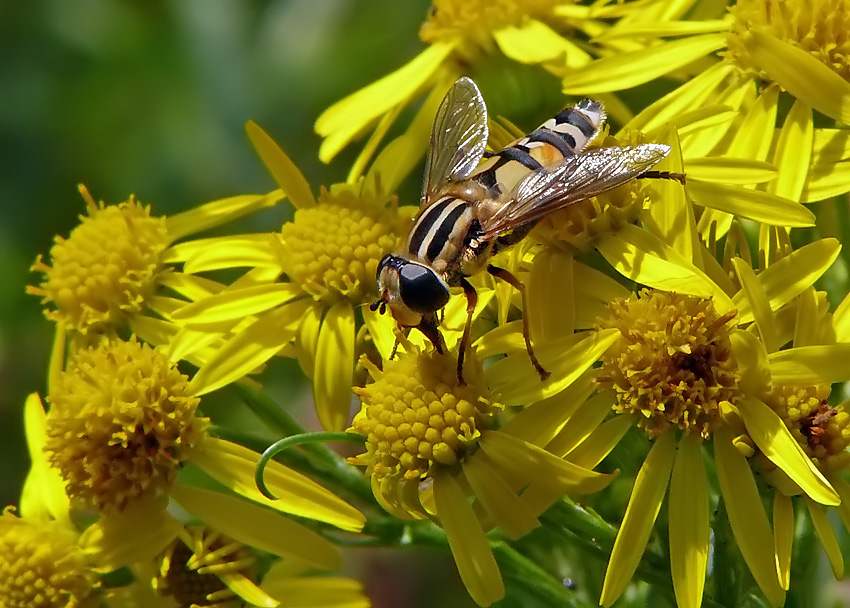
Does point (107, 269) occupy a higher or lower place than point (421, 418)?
higher

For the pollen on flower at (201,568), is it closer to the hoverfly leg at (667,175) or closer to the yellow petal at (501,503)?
the yellow petal at (501,503)

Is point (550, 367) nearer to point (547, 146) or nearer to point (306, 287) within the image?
point (547, 146)

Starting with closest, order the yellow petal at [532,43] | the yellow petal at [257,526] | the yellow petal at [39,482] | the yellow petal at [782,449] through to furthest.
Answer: the yellow petal at [782,449] → the yellow petal at [257,526] → the yellow petal at [39,482] → the yellow petal at [532,43]

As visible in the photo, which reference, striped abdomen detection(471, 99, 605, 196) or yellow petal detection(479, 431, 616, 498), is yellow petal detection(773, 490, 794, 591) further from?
striped abdomen detection(471, 99, 605, 196)

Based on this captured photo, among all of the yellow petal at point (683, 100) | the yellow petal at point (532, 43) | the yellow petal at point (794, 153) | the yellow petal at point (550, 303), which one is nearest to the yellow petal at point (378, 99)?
the yellow petal at point (532, 43)

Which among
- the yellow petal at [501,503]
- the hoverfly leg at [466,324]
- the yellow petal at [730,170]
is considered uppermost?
the yellow petal at [730,170]

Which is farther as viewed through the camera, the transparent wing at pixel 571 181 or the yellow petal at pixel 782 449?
the transparent wing at pixel 571 181

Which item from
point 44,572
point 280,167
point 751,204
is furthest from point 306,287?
point 751,204
